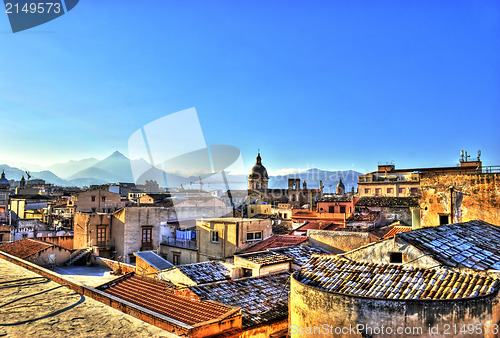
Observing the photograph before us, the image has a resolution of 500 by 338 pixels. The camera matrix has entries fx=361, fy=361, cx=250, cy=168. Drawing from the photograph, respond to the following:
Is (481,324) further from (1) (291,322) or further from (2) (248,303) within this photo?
(2) (248,303)

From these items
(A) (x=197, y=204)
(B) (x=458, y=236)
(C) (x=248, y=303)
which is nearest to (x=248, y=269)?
(C) (x=248, y=303)

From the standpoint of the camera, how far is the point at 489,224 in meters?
14.0

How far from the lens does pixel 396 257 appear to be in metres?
9.44

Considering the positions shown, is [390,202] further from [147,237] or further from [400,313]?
[400,313]

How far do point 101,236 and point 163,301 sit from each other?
63.1 ft

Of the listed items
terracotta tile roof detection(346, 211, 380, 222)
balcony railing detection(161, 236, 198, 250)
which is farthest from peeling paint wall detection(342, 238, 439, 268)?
terracotta tile roof detection(346, 211, 380, 222)

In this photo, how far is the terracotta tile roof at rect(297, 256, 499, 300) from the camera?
25.1 ft

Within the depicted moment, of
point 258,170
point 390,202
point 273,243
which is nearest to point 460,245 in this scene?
point 273,243

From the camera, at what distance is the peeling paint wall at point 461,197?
14766 mm

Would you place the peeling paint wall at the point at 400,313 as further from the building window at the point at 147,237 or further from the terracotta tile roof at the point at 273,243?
the building window at the point at 147,237

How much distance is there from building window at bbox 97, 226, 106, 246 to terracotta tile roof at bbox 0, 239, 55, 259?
167 inches

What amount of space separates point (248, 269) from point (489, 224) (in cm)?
963

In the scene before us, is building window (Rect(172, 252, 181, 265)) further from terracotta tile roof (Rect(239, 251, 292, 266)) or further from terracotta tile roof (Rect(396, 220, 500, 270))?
terracotta tile roof (Rect(396, 220, 500, 270))

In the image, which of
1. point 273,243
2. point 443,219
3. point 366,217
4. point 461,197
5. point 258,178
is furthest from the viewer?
point 258,178
